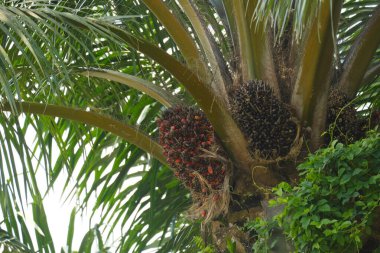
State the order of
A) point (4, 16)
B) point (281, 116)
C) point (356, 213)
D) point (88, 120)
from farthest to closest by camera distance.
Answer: point (88, 120)
point (281, 116)
point (356, 213)
point (4, 16)

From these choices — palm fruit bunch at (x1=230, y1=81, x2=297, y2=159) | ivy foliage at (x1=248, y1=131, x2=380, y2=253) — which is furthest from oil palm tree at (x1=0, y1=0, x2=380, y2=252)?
ivy foliage at (x1=248, y1=131, x2=380, y2=253)

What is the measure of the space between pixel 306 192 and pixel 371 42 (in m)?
0.80

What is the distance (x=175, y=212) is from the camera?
508 cm

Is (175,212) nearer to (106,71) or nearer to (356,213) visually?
(106,71)

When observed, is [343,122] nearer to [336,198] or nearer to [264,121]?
[264,121]

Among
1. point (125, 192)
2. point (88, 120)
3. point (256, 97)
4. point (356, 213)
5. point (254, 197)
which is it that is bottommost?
point (356, 213)

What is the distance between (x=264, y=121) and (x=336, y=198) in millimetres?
469

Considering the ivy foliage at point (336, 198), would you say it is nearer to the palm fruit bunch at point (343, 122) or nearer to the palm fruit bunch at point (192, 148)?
the palm fruit bunch at point (343, 122)

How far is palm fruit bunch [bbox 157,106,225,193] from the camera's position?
3428 mm

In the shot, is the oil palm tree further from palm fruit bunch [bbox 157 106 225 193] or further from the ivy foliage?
the ivy foliage

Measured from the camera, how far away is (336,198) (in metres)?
3.04

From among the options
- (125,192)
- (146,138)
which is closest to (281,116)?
(146,138)

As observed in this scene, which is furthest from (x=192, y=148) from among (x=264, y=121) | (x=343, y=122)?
(x=343, y=122)

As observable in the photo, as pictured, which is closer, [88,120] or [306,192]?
[306,192]
